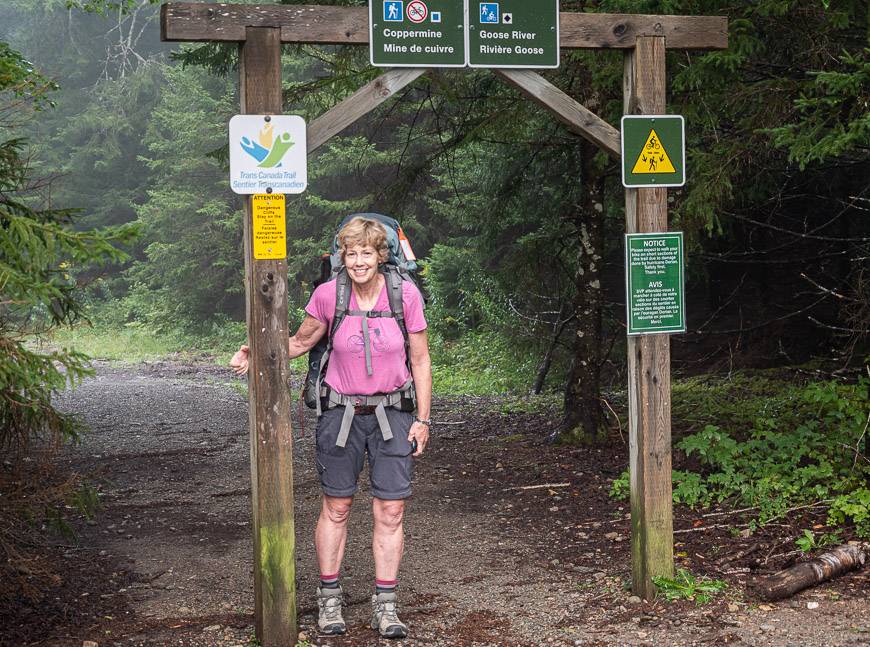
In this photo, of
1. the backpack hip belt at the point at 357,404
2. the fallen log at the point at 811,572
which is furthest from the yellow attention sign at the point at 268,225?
the fallen log at the point at 811,572

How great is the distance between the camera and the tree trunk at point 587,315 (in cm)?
1006

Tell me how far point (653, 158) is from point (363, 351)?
6.66 ft

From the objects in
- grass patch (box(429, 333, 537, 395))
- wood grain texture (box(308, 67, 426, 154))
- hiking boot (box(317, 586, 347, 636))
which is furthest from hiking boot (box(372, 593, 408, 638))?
grass patch (box(429, 333, 537, 395))

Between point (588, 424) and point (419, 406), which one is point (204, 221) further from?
point (419, 406)

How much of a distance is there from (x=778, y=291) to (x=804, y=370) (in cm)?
246

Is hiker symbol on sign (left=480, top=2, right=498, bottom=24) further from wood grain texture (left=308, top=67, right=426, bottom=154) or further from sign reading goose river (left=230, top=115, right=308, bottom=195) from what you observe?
sign reading goose river (left=230, top=115, right=308, bottom=195)

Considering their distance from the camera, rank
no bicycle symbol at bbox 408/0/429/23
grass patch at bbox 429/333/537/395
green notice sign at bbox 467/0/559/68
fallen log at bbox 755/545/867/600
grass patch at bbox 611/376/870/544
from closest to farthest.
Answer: no bicycle symbol at bbox 408/0/429/23
green notice sign at bbox 467/0/559/68
fallen log at bbox 755/545/867/600
grass patch at bbox 611/376/870/544
grass patch at bbox 429/333/537/395

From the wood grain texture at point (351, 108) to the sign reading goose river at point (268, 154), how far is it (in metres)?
0.10

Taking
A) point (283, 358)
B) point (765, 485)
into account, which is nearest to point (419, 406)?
point (283, 358)

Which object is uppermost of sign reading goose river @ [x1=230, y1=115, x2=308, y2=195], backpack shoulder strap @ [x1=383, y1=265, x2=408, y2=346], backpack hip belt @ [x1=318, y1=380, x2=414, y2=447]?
sign reading goose river @ [x1=230, y1=115, x2=308, y2=195]

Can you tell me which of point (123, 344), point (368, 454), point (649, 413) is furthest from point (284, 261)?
point (123, 344)

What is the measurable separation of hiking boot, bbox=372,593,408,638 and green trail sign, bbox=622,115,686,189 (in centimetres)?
262

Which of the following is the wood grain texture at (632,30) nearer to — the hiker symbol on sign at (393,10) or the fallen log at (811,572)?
the hiker symbol on sign at (393,10)

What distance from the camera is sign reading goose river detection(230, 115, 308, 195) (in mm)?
5031
